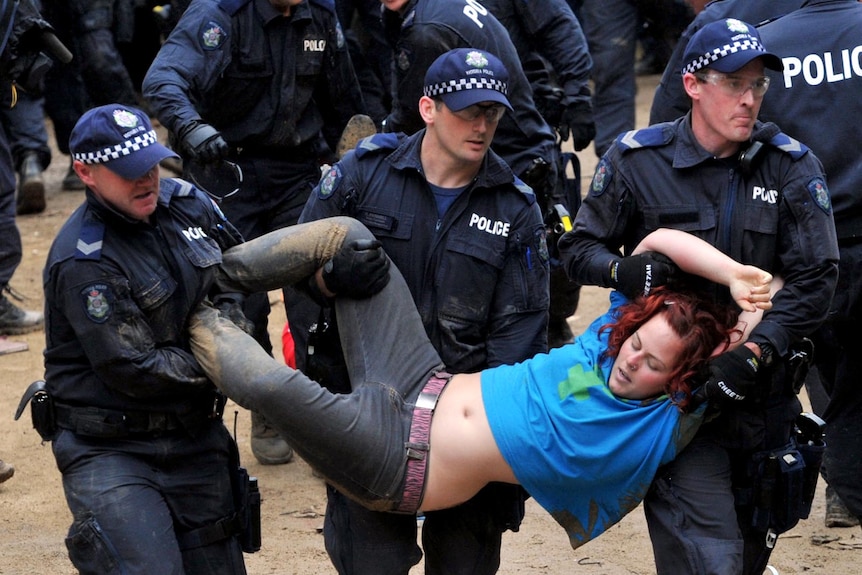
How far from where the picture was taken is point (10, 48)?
6402 millimetres

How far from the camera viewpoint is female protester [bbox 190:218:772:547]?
12.4 feet

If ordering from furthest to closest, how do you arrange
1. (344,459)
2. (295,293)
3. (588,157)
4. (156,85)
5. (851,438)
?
(588,157)
(156,85)
(851,438)
(295,293)
(344,459)

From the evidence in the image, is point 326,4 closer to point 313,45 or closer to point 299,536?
point 313,45

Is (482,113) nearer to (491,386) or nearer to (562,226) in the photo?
(491,386)

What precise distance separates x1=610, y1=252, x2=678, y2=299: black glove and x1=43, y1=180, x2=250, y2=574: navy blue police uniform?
1.25 metres

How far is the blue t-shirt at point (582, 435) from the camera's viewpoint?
3.80 meters

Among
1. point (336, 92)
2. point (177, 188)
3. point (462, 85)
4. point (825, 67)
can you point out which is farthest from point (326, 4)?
point (825, 67)

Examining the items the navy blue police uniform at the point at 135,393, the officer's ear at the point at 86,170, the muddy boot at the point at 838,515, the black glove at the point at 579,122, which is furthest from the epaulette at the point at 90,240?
the black glove at the point at 579,122

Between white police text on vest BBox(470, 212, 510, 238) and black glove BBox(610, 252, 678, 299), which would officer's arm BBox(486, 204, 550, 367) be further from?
black glove BBox(610, 252, 678, 299)

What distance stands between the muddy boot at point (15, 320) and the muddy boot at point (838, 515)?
4.73m

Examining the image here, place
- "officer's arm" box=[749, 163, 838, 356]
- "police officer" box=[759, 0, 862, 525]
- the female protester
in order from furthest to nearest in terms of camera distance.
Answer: "police officer" box=[759, 0, 862, 525], "officer's arm" box=[749, 163, 838, 356], the female protester

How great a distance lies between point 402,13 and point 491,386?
7.98ft

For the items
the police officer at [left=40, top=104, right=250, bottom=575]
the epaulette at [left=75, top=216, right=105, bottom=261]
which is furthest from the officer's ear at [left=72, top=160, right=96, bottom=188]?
the epaulette at [left=75, top=216, right=105, bottom=261]

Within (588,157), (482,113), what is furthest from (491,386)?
(588,157)
